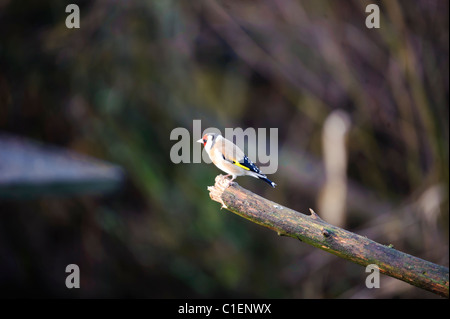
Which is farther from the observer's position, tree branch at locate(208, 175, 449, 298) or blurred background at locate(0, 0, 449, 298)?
blurred background at locate(0, 0, 449, 298)

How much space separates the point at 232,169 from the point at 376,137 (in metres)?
5.92

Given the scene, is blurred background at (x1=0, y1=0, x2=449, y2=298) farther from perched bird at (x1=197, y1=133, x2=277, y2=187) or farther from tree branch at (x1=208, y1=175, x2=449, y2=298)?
tree branch at (x1=208, y1=175, x2=449, y2=298)

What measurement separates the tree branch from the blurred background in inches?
165

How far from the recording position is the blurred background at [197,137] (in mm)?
7812

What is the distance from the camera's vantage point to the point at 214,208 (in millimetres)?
8469

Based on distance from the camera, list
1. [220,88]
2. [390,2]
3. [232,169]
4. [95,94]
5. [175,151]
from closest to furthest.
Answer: [232,169]
[390,2]
[95,94]
[175,151]
[220,88]

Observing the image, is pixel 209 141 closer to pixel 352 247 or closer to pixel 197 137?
pixel 352 247

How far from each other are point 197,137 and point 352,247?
227 inches

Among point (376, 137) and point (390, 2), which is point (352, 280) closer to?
point (376, 137)

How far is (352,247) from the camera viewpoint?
277cm

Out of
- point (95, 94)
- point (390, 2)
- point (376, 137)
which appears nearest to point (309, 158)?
point (376, 137)

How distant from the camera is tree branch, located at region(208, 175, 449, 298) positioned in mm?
2701

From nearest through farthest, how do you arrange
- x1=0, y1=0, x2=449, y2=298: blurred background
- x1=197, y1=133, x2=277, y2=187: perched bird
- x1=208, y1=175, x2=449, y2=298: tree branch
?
x1=208, y1=175, x2=449, y2=298: tree branch, x1=197, y1=133, x2=277, y2=187: perched bird, x1=0, y1=0, x2=449, y2=298: blurred background

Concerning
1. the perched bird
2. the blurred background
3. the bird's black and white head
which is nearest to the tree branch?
the perched bird
